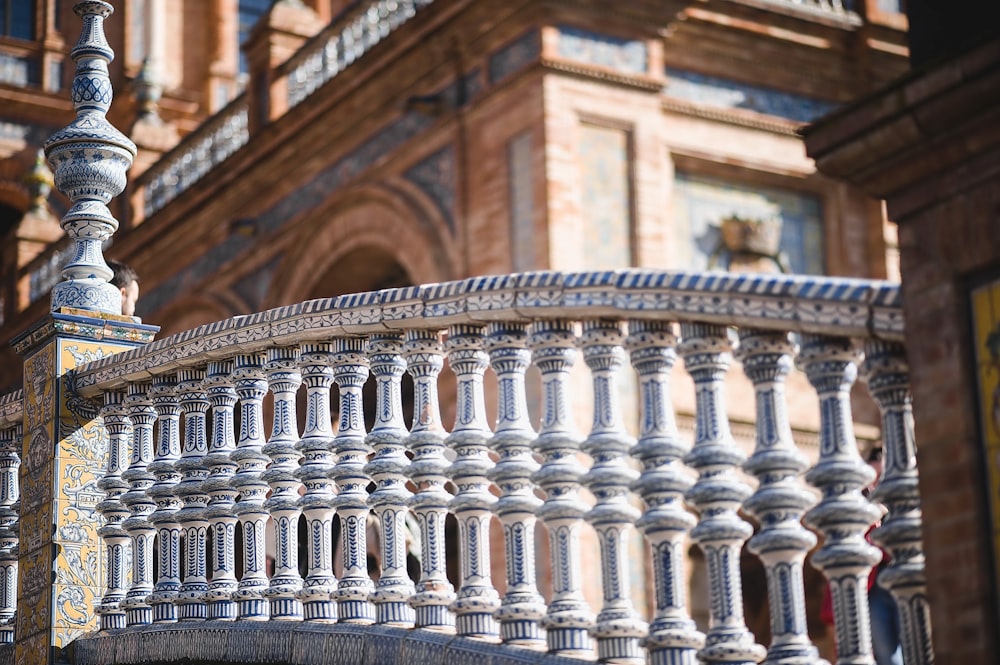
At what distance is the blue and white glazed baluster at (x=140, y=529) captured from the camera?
717 cm

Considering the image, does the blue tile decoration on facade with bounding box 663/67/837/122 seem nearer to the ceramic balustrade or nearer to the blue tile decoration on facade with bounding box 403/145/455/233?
the blue tile decoration on facade with bounding box 403/145/455/233

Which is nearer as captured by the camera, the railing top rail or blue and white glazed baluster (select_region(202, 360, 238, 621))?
the railing top rail

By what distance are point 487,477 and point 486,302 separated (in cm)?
55

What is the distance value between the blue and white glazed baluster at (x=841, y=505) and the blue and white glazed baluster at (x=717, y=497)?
0.25m

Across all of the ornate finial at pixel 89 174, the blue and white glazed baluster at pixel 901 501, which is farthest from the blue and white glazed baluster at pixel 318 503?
the blue and white glazed baluster at pixel 901 501

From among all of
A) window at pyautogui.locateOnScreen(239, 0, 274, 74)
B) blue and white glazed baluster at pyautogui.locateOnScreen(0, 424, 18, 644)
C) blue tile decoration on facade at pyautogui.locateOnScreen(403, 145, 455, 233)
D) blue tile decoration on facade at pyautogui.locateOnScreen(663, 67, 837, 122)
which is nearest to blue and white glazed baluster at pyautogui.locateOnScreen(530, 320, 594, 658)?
blue and white glazed baluster at pyautogui.locateOnScreen(0, 424, 18, 644)

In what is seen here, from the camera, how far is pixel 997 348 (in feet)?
14.8

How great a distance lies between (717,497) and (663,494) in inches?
8.4

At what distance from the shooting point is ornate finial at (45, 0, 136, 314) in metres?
7.79

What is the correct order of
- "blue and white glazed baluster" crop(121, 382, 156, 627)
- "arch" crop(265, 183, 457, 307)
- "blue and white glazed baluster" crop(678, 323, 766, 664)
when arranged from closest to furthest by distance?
1. "blue and white glazed baluster" crop(678, 323, 766, 664)
2. "blue and white glazed baluster" crop(121, 382, 156, 627)
3. "arch" crop(265, 183, 457, 307)

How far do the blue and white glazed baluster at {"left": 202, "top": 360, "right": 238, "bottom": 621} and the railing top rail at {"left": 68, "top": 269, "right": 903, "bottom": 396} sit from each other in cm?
15

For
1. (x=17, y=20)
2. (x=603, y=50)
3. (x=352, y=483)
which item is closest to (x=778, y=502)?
(x=352, y=483)

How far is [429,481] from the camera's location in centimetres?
613

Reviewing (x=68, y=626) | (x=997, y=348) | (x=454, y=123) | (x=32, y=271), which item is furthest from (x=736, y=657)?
(x=32, y=271)
